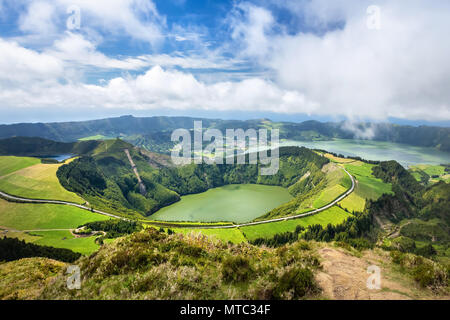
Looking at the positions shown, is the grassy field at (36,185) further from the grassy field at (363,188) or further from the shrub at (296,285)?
the grassy field at (363,188)

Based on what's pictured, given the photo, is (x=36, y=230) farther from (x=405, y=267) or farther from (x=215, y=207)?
(x=405, y=267)

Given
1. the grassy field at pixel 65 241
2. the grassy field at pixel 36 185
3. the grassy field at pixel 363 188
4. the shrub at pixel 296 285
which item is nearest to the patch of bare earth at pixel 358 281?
the shrub at pixel 296 285

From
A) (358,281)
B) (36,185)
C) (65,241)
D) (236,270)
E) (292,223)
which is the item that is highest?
(358,281)

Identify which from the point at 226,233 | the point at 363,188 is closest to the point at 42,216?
the point at 226,233

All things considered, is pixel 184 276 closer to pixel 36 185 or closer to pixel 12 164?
pixel 36 185

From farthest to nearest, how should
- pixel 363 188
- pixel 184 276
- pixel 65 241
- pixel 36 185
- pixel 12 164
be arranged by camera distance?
pixel 12 164
pixel 363 188
pixel 36 185
pixel 65 241
pixel 184 276

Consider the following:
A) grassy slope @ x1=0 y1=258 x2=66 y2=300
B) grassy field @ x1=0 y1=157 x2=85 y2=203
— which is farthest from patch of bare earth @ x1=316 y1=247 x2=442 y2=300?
grassy field @ x1=0 y1=157 x2=85 y2=203

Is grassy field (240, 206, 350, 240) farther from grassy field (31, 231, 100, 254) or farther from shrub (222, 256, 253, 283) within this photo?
shrub (222, 256, 253, 283)
